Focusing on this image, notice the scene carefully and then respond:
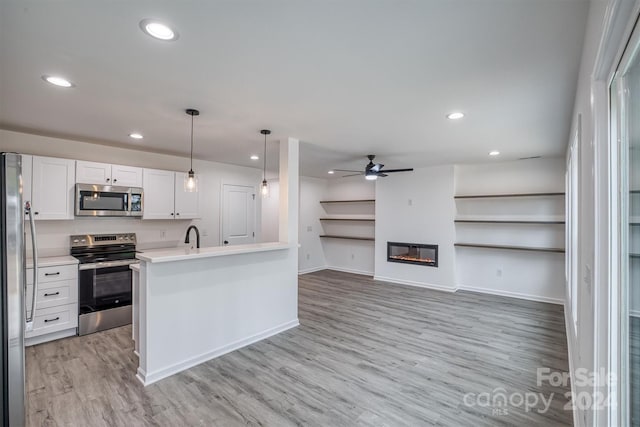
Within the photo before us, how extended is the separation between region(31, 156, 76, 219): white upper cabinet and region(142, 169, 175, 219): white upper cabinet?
878mm

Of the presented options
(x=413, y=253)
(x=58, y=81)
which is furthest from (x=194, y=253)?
(x=413, y=253)

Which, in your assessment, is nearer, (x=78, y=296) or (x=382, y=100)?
(x=382, y=100)

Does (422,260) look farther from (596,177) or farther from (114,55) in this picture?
(114,55)

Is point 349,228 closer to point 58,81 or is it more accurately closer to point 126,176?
point 126,176

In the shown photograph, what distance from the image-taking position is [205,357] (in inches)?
125

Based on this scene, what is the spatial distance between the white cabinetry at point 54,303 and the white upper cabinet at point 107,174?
116cm

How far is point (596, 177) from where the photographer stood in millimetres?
1312

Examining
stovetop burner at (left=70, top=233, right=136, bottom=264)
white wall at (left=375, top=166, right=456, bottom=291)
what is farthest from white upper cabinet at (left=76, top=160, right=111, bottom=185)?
Answer: white wall at (left=375, top=166, right=456, bottom=291)

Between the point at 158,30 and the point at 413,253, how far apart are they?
6132 mm

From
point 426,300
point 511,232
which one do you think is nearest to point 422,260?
point 426,300

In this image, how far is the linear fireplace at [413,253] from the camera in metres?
6.37

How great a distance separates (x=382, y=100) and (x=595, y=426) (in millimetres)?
2444

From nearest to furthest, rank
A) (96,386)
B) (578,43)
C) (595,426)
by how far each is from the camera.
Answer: (595,426) < (578,43) < (96,386)

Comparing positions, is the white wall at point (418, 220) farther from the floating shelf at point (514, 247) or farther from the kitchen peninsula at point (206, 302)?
the kitchen peninsula at point (206, 302)
